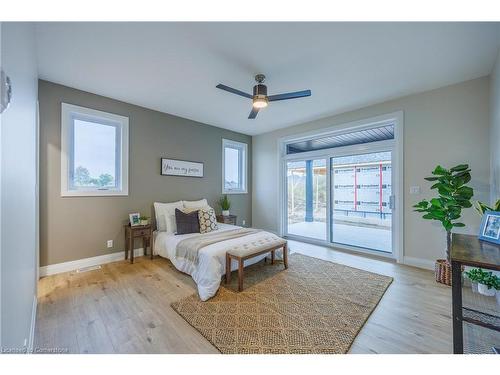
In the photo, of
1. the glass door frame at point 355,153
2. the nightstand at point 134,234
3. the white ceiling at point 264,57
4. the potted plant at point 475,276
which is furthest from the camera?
the glass door frame at point 355,153

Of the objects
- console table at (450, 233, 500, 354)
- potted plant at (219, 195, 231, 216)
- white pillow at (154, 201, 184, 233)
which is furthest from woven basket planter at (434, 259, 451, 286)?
white pillow at (154, 201, 184, 233)

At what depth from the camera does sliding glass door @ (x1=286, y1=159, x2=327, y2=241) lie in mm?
4531

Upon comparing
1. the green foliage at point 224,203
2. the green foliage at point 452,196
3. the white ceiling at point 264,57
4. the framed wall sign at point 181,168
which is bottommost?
the green foliage at point 224,203

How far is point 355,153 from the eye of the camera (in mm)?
3969

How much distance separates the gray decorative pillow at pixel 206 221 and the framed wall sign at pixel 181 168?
1.08 m

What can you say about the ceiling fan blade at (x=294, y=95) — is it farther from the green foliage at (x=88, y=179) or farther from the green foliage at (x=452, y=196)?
the green foliage at (x=88, y=179)

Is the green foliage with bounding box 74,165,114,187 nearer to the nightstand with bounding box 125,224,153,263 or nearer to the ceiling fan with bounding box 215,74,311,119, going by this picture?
the nightstand with bounding box 125,224,153,263

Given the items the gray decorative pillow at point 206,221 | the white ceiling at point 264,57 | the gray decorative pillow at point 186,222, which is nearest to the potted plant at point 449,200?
the white ceiling at point 264,57

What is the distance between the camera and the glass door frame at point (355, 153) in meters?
3.37

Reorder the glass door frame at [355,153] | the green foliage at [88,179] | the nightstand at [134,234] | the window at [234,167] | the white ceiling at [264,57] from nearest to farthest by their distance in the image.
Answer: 1. the white ceiling at [264,57]
2. the green foliage at [88,179]
3. the nightstand at [134,234]
4. the glass door frame at [355,153]
5. the window at [234,167]

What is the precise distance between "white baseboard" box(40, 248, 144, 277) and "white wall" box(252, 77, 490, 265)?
451 centimetres
